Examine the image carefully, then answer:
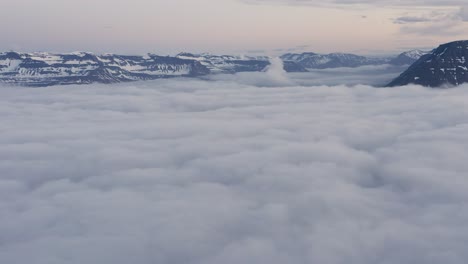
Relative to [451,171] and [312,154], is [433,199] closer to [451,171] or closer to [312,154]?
[451,171]

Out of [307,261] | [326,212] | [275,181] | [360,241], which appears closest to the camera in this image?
[307,261]

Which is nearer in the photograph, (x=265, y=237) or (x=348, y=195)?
(x=265, y=237)

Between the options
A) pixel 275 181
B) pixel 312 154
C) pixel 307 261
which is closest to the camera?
pixel 307 261

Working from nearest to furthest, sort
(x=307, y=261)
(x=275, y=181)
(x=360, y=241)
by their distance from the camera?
(x=307, y=261)
(x=360, y=241)
(x=275, y=181)

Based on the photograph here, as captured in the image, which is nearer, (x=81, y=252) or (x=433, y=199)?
(x=81, y=252)

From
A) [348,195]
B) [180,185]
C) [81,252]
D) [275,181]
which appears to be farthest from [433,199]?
[81,252]

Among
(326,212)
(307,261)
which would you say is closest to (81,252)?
(307,261)

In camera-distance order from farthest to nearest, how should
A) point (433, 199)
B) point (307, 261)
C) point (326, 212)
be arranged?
point (433, 199) < point (326, 212) < point (307, 261)

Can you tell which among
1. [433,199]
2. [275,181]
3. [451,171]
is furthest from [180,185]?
[451,171]

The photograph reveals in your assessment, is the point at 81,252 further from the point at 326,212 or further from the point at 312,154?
the point at 312,154
